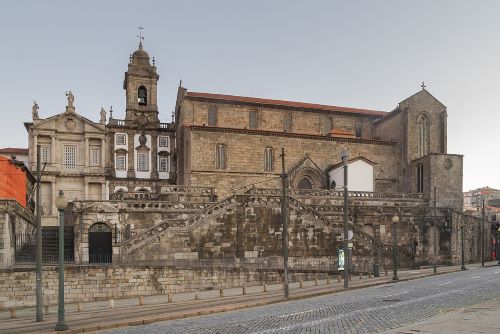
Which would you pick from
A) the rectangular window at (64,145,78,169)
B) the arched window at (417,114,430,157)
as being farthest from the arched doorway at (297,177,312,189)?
the rectangular window at (64,145,78,169)

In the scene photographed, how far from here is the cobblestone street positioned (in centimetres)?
1445

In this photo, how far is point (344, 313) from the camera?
55.8 feet

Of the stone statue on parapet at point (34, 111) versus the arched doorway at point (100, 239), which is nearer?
the arched doorway at point (100, 239)

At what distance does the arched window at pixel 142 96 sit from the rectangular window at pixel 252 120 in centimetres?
1323

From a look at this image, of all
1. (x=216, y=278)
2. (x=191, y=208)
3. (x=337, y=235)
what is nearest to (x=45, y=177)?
(x=191, y=208)

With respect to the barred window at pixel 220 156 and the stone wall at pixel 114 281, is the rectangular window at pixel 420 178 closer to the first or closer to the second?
the barred window at pixel 220 156

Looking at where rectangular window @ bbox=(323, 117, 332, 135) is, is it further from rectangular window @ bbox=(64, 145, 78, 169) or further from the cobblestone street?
the cobblestone street

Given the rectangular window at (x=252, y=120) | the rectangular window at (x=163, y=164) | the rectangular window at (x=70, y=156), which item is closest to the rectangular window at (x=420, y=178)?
the rectangular window at (x=252, y=120)

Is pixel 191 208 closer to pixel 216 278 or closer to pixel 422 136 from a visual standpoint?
pixel 216 278

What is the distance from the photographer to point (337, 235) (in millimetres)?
35219

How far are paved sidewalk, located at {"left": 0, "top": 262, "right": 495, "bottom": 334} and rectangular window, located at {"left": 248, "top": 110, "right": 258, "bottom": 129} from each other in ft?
75.5

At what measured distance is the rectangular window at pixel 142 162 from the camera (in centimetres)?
5034

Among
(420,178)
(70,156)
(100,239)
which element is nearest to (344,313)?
(100,239)

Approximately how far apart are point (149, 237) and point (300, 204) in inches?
438
